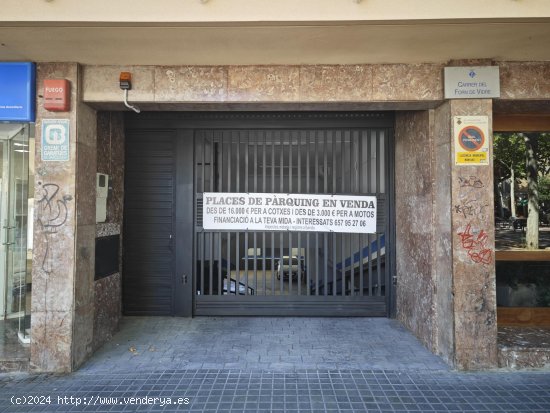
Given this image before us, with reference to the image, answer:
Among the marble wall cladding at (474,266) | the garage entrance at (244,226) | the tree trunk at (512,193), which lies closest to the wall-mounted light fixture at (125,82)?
the garage entrance at (244,226)

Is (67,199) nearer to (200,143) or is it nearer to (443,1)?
(200,143)

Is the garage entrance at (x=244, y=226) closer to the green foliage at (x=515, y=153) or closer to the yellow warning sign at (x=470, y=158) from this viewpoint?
the green foliage at (x=515, y=153)

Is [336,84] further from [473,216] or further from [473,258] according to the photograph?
[473,258]

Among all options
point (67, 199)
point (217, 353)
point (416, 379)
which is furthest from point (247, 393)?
point (67, 199)

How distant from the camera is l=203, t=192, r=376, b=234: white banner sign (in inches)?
233

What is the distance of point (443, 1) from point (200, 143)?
3.91 meters

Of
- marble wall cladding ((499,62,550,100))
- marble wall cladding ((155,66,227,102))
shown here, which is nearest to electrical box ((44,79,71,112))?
marble wall cladding ((155,66,227,102))

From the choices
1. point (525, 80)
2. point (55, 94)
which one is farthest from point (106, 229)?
point (525, 80)

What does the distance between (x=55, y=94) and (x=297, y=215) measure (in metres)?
3.58

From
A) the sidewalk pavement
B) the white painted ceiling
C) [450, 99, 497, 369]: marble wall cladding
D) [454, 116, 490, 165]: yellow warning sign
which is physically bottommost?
the sidewalk pavement

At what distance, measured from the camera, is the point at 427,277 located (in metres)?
4.79

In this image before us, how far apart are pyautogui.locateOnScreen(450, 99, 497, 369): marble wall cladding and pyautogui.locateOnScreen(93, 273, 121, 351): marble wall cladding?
172 inches

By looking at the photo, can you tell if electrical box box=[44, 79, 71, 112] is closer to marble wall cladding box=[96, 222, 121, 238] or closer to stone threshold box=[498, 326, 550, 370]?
marble wall cladding box=[96, 222, 121, 238]

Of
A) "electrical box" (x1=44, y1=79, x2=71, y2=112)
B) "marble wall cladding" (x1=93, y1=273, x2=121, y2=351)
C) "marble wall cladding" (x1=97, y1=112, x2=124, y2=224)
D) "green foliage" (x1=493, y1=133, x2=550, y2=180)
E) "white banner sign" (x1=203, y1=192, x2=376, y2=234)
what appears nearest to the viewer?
"electrical box" (x1=44, y1=79, x2=71, y2=112)
